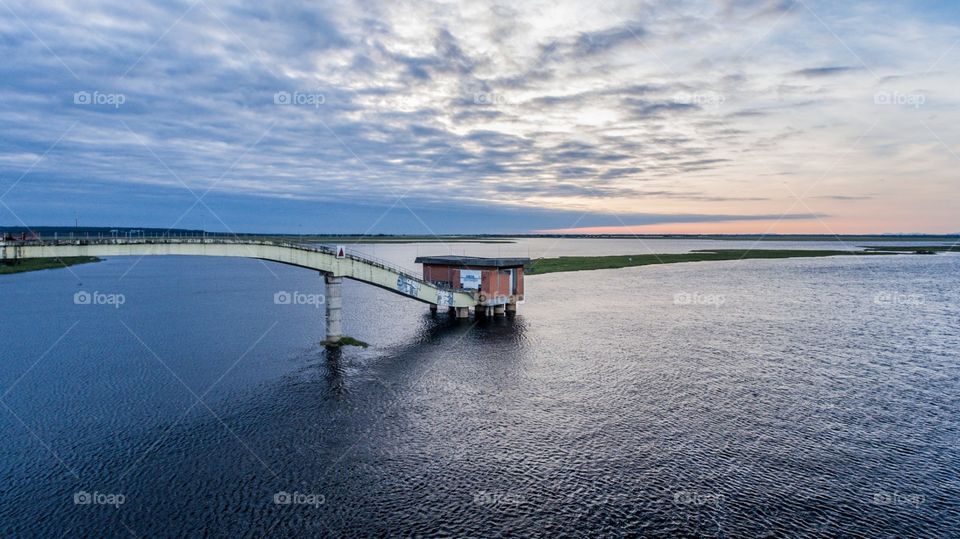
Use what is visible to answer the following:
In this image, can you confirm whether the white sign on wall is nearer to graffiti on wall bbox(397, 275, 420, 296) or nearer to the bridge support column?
graffiti on wall bbox(397, 275, 420, 296)

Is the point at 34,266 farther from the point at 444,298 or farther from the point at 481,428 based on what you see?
the point at 481,428

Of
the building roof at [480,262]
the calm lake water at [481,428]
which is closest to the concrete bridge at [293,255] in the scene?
the building roof at [480,262]

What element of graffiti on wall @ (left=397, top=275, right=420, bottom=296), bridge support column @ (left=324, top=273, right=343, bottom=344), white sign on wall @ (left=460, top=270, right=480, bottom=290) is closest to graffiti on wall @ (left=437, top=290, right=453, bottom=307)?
graffiti on wall @ (left=397, top=275, right=420, bottom=296)

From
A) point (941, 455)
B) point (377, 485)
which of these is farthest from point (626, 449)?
point (941, 455)

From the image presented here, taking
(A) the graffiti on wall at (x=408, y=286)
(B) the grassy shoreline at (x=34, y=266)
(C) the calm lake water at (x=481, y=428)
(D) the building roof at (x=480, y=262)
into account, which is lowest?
(C) the calm lake water at (x=481, y=428)

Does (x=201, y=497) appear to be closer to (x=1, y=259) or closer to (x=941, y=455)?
(x=1, y=259)

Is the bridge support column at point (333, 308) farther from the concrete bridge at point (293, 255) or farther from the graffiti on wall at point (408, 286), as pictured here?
the graffiti on wall at point (408, 286)
